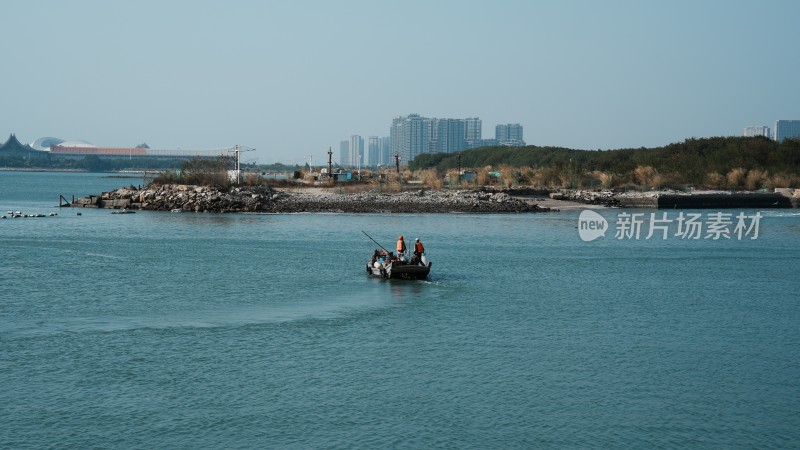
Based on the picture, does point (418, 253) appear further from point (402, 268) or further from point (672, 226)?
point (672, 226)

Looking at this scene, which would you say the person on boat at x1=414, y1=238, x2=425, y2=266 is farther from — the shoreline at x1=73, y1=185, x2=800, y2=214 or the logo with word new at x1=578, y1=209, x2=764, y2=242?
the shoreline at x1=73, y1=185, x2=800, y2=214

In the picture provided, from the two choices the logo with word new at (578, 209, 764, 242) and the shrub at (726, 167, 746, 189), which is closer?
the logo with word new at (578, 209, 764, 242)

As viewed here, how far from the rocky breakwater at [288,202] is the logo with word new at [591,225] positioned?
13.5 feet

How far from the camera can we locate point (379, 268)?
97.9ft

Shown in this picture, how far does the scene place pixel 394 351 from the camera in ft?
63.9

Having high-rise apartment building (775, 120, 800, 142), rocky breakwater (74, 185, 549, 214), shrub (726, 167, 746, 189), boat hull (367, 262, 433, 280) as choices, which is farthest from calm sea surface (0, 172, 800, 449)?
high-rise apartment building (775, 120, 800, 142)

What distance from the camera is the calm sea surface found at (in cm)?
1453

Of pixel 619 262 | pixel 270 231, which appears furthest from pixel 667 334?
pixel 270 231

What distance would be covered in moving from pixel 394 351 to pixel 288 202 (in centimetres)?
4191

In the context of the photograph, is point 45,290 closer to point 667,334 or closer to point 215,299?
point 215,299

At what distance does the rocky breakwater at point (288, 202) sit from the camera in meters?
59.2

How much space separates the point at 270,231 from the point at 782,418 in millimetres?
33354

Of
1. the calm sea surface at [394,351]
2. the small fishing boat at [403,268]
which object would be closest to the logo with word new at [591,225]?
the calm sea surface at [394,351]

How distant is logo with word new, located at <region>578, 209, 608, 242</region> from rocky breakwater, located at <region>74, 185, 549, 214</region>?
13.5 ft
